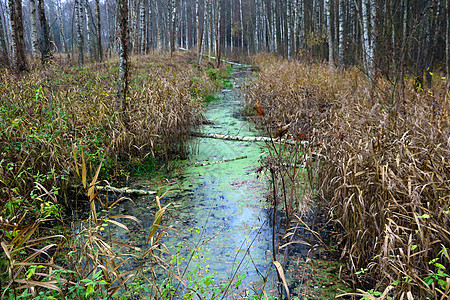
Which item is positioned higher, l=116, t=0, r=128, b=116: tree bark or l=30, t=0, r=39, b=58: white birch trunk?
l=30, t=0, r=39, b=58: white birch trunk

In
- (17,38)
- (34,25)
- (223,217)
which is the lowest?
(223,217)

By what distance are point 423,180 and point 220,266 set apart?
1.73 m

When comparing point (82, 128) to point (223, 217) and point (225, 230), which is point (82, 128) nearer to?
point (223, 217)

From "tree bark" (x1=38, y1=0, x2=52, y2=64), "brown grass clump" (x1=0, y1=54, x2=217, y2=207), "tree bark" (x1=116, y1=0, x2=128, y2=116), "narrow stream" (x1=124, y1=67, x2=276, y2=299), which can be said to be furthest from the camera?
"tree bark" (x1=38, y1=0, x2=52, y2=64)

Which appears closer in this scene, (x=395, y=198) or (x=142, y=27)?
(x=395, y=198)

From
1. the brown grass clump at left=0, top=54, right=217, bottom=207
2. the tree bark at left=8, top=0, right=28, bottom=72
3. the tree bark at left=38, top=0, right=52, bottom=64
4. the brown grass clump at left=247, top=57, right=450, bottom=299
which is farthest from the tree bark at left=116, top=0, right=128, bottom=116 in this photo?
the tree bark at left=8, top=0, right=28, bottom=72

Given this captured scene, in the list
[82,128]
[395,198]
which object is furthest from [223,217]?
[82,128]

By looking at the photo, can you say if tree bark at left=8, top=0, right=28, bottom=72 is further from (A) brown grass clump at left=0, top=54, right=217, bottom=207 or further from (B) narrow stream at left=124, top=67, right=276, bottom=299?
(B) narrow stream at left=124, top=67, right=276, bottom=299

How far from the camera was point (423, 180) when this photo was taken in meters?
2.42

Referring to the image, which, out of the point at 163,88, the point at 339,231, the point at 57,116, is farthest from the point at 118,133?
the point at 339,231

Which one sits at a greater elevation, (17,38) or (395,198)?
(17,38)

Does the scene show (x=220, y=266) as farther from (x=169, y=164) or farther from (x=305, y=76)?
(x=305, y=76)

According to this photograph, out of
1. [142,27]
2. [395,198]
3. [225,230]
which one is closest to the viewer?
[395,198]

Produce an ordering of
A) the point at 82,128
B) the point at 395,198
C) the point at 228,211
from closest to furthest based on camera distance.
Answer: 1. the point at 395,198
2. the point at 228,211
3. the point at 82,128
